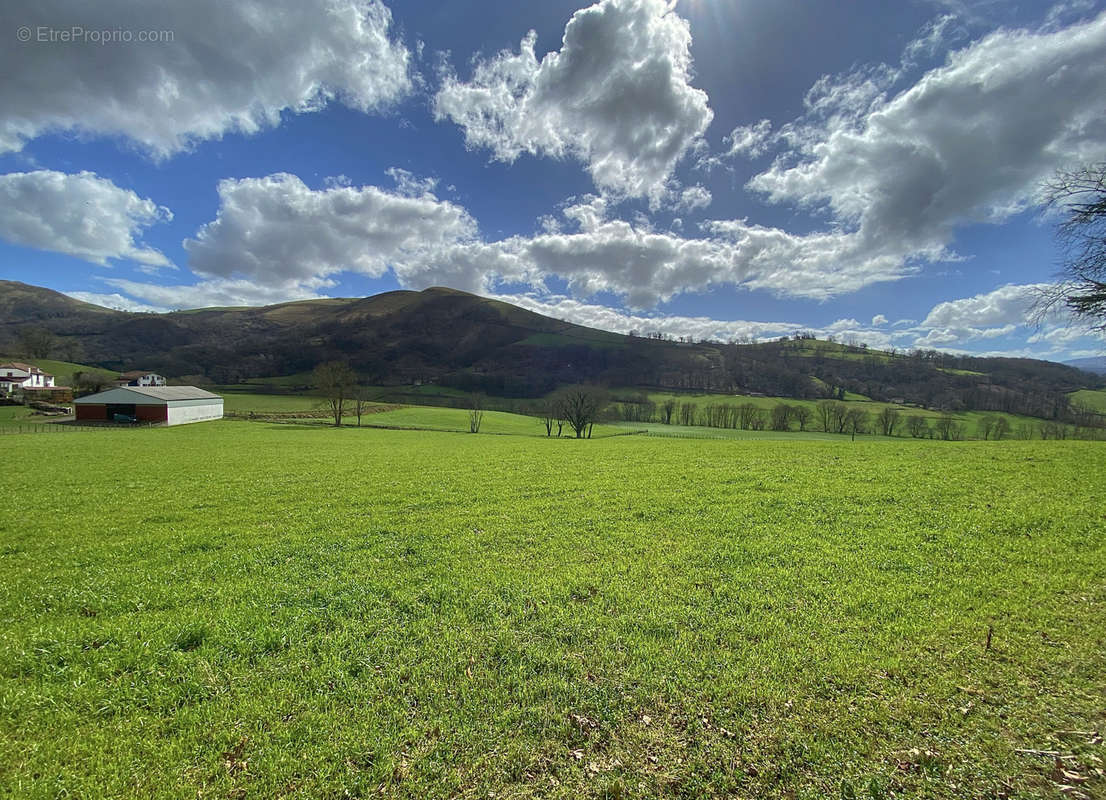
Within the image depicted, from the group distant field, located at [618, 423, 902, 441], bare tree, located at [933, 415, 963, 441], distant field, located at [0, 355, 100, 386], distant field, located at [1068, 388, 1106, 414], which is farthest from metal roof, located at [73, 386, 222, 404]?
distant field, located at [1068, 388, 1106, 414]

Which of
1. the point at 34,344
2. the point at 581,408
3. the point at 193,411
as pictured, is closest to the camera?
the point at 193,411

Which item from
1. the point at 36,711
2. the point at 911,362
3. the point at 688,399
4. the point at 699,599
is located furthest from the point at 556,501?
the point at 911,362

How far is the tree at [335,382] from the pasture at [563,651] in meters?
51.3

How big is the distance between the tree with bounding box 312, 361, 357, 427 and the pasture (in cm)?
5128

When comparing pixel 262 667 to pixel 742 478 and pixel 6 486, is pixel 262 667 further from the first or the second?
pixel 6 486

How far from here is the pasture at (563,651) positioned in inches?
158

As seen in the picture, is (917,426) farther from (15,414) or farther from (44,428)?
(15,414)

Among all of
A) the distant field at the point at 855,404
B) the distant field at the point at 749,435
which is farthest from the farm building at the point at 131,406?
the distant field at the point at 855,404

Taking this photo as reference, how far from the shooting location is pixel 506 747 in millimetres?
4273

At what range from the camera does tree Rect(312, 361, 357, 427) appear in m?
60.3

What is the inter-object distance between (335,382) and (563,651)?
6424cm

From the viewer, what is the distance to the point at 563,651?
579 cm

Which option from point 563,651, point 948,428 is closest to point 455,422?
point 563,651

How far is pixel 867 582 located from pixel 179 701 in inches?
416
